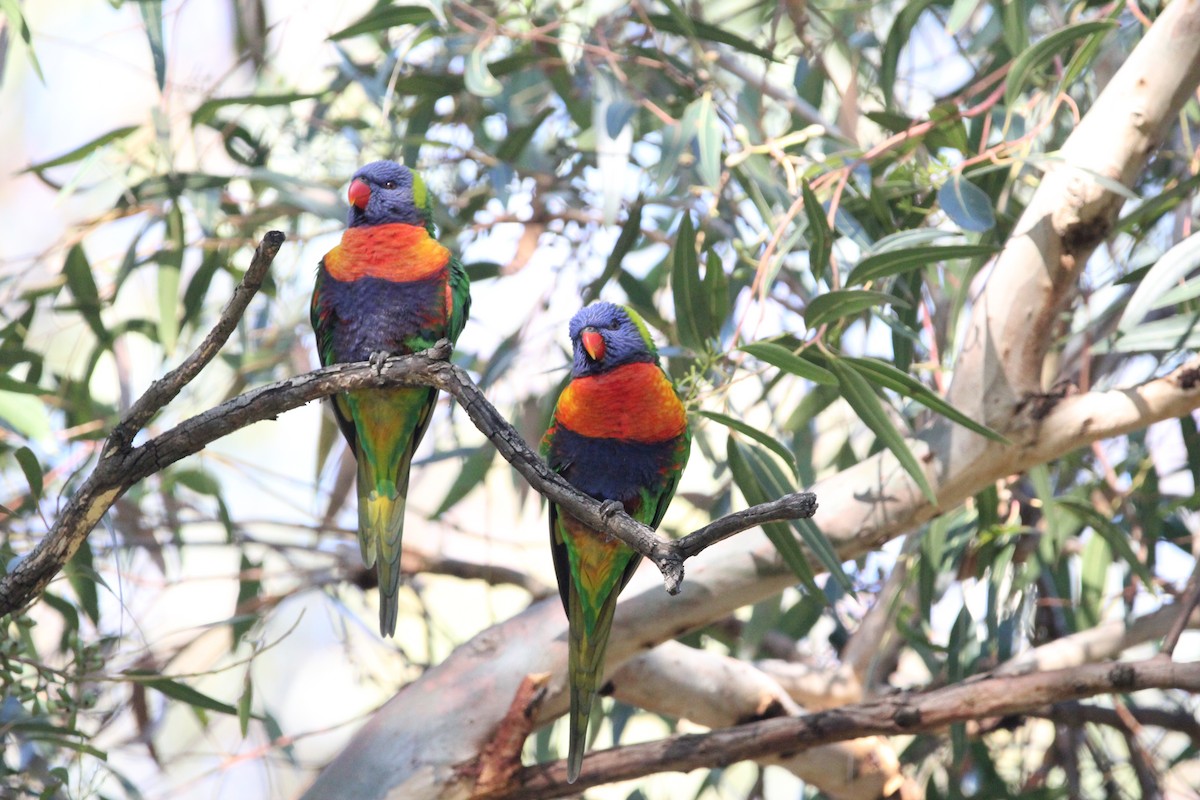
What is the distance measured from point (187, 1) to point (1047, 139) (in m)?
2.15

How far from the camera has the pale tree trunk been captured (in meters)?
1.96

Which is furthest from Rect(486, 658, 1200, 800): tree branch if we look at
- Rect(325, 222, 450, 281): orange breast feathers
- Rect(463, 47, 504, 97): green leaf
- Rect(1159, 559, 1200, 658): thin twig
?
Rect(463, 47, 504, 97): green leaf

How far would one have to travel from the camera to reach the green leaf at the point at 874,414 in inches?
71.4

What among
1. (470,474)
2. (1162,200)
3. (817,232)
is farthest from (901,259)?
(470,474)

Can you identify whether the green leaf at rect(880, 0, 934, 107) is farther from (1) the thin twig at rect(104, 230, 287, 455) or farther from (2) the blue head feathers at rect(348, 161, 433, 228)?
(1) the thin twig at rect(104, 230, 287, 455)

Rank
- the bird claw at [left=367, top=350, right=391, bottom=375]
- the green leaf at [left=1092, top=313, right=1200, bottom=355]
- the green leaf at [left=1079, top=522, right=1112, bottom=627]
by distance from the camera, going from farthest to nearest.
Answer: the green leaf at [left=1079, top=522, right=1112, bottom=627] → the green leaf at [left=1092, top=313, right=1200, bottom=355] → the bird claw at [left=367, top=350, right=391, bottom=375]

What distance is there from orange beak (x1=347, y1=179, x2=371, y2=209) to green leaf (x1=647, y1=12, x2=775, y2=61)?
755 millimetres

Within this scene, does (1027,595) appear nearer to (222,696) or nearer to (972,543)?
(972,543)

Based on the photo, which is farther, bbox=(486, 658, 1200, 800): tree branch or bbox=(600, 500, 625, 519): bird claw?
bbox=(486, 658, 1200, 800): tree branch

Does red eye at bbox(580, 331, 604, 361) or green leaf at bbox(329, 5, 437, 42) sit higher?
green leaf at bbox(329, 5, 437, 42)

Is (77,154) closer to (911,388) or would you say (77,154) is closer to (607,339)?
(607,339)

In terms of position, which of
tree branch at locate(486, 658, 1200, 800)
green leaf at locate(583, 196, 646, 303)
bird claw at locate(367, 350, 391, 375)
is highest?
green leaf at locate(583, 196, 646, 303)

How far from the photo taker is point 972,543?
2.67 metres

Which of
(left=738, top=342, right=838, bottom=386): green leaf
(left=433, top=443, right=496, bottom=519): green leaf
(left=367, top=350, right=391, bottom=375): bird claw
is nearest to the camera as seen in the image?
(left=367, top=350, right=391, bottom=375): bird claw
